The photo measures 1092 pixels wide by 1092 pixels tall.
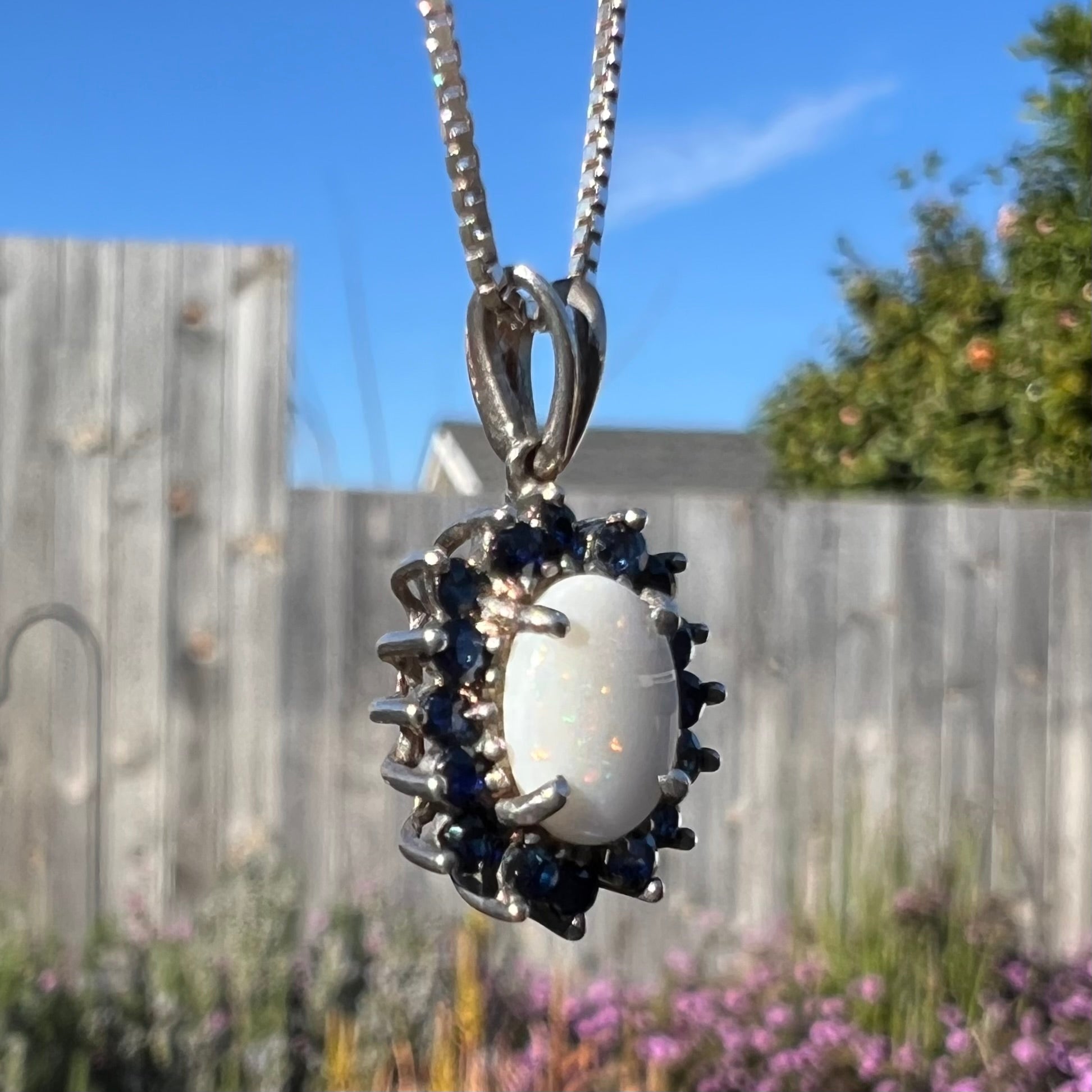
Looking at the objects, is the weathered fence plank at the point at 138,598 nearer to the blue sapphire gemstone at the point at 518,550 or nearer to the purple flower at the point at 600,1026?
the purple flower at the point at 600,1026

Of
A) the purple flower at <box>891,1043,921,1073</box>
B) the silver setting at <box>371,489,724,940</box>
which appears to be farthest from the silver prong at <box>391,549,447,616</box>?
the purple flower at <box>891,1043,921,1073</box>

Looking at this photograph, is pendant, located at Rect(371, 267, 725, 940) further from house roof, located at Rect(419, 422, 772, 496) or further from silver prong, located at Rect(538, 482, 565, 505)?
house roof, located at Rect(419, 422, 772, 496)

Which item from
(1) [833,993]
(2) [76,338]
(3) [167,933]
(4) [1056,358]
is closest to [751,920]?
(1) [833,993]

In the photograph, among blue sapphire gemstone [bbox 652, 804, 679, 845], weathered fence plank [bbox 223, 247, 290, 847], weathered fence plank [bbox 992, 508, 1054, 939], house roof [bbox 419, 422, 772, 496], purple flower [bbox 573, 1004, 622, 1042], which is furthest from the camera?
house roof [bbox 419, 422, 772, 496]

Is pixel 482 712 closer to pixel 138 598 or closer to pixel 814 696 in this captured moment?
pixel 138 598

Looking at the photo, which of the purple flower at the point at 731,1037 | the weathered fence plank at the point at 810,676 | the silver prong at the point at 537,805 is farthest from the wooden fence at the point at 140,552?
the silver prong at the point at 537,805

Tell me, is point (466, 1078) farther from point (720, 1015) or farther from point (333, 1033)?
point (720, 1015)
